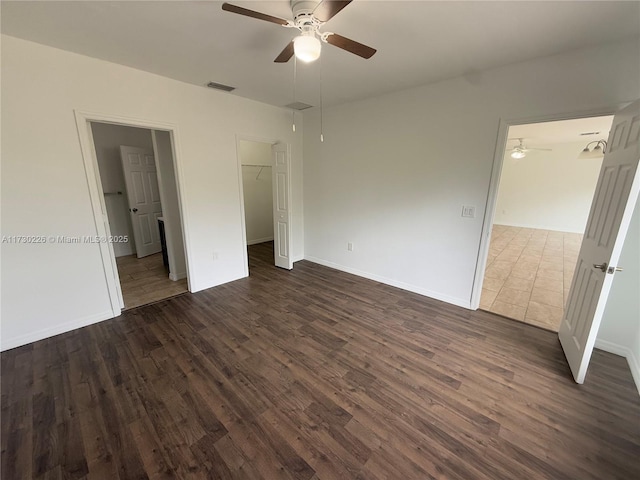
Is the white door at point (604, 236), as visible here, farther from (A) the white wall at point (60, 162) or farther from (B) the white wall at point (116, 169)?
(B) the white wall at point (116, 169)

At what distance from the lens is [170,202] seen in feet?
12.3

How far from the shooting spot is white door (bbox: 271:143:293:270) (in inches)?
165

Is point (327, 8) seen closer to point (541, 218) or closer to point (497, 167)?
point (497, 167)

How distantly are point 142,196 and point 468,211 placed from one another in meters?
5.44

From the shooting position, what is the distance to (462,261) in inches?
124

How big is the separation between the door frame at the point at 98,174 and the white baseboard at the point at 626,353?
4.70m

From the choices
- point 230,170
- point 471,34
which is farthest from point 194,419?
point 471,34

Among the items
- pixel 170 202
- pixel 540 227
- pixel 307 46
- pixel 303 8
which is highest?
pixel 303 8

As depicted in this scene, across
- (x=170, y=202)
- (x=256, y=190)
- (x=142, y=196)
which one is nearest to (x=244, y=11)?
(x=170, y=202)

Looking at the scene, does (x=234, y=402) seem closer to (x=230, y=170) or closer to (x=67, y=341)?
(x=67, y=341)

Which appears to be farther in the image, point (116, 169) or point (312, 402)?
point (116, 169)

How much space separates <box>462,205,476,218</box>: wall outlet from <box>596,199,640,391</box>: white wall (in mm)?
1192

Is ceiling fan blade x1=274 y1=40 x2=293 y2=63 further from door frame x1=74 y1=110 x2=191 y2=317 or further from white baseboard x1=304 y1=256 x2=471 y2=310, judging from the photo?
white baseboard x1=304 y1=256 x2=471 y2=310

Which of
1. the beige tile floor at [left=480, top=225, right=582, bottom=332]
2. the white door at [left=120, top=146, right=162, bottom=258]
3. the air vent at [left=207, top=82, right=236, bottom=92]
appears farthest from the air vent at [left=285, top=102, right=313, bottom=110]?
the beige tile floor at [left=480, top=225, right=582, bottom=332]
